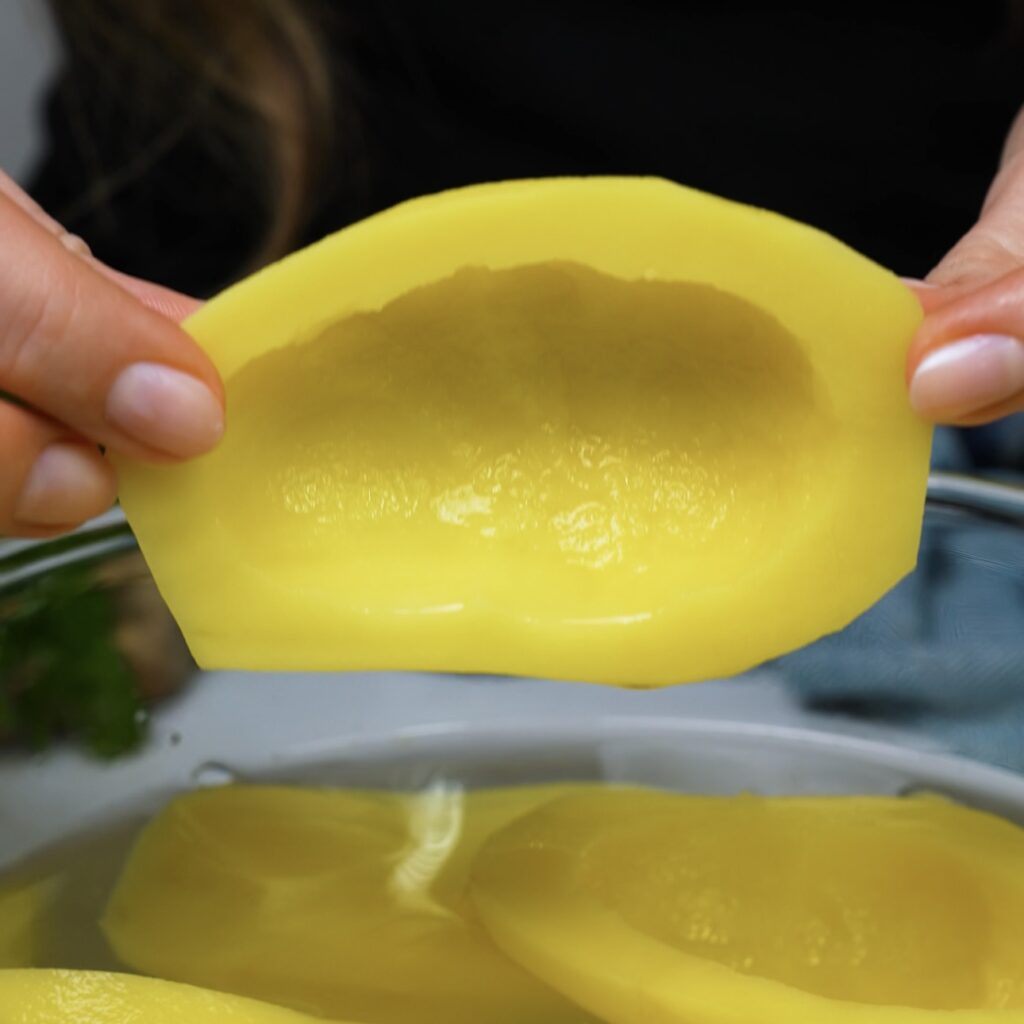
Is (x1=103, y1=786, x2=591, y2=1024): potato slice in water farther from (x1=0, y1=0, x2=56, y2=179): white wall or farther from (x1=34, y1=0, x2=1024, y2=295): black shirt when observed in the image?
(x1=0, y1=0, x2=56, y2=179): white wall

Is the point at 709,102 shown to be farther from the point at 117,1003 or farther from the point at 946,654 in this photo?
the point at 117,1003

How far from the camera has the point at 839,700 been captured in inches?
29.6

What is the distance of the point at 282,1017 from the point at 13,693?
0.26 metres

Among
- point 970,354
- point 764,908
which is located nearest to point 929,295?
point 970,354

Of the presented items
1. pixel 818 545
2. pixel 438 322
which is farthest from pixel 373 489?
pixel 818 545

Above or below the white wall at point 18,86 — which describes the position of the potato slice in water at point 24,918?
below

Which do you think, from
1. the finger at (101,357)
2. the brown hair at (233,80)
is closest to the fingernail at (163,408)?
the finger at (101,357)

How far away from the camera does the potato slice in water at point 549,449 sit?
1.48ft

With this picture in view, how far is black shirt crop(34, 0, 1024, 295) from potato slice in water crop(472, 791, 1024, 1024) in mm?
660

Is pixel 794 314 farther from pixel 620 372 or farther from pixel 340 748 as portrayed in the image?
pixel 340 748

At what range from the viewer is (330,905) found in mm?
604

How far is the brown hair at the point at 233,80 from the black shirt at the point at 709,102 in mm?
49

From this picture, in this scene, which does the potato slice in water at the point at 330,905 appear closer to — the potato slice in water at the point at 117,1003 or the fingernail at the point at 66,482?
the potato slice in water at the point at 117,1003

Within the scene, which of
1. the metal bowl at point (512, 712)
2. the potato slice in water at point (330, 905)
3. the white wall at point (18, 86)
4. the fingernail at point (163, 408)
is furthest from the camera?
the white wall at point (18, 86)
